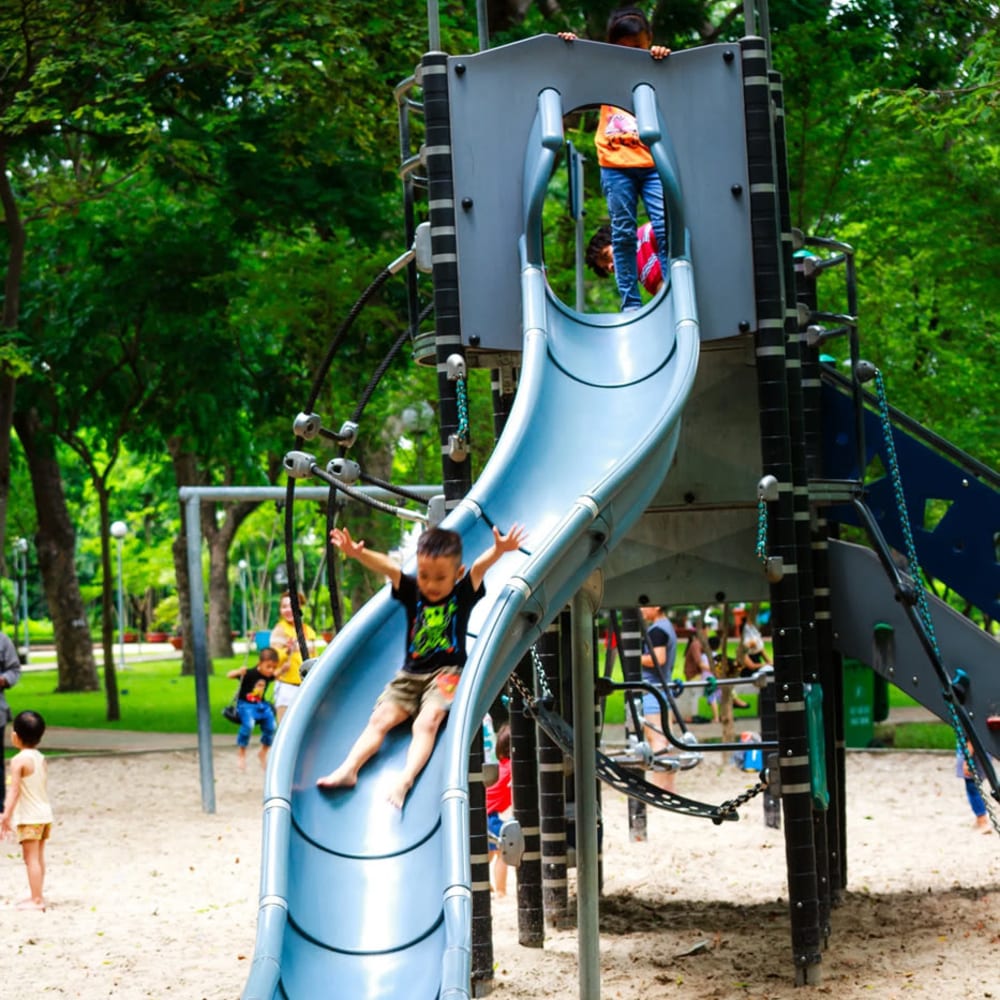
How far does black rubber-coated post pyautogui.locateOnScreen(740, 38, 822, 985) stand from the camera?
8750mm

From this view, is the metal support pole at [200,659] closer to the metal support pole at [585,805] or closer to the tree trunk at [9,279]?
the tree trunk at [9,279]

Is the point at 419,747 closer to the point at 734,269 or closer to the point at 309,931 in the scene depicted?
the point at 309,931

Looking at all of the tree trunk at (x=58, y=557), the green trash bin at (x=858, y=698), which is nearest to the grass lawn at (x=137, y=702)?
the tree trunk at (x=58, y=557)

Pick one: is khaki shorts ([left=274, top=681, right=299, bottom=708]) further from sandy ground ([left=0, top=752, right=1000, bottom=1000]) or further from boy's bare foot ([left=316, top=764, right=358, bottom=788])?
boy's bare foot ([left=316, top=764, right=358, bottom=788])

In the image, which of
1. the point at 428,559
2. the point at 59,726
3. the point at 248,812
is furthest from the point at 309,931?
the point at 59,726

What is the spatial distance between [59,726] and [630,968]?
16.9 metres

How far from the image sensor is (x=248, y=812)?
52.5 feet

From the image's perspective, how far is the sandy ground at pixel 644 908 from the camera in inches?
351

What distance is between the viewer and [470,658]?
6230mm

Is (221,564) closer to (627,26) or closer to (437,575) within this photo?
(627,26)

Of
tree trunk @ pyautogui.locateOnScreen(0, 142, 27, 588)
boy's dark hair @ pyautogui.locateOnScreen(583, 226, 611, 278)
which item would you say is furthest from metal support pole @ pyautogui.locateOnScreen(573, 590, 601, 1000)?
tree trunk @ pyautogui.locateOnScreen(0, 142, 27, 588)

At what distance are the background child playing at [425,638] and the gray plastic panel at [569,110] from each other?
7.97 ft

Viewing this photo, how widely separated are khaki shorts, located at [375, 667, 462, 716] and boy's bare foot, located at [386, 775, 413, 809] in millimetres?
370

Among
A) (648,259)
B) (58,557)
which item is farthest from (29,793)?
(58,557)
